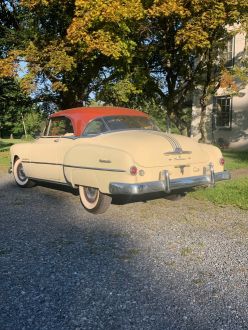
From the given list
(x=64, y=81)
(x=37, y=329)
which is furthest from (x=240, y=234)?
(x=64, y=81)

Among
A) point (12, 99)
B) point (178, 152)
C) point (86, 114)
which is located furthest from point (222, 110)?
point (178, 152)

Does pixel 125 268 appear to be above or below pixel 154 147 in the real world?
below

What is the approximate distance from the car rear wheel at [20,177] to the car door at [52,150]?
2.37 ft

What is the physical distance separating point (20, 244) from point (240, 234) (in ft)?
9.01

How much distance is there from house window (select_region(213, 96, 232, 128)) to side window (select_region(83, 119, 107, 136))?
1562 cm

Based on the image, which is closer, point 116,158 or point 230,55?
point 116,158

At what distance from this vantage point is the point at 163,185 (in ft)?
19.4

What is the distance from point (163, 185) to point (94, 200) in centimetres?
121

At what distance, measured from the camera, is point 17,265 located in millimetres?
4145

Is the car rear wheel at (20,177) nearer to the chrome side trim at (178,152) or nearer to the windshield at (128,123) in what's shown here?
the windshield at (128,123)

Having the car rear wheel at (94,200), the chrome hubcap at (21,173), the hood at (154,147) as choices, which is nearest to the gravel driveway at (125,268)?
the car rear wheel at (94,200)

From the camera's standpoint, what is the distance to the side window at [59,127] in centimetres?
737

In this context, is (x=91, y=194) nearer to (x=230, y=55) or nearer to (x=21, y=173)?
(x=21, y=173)

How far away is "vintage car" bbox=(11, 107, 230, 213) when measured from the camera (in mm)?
5758
